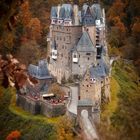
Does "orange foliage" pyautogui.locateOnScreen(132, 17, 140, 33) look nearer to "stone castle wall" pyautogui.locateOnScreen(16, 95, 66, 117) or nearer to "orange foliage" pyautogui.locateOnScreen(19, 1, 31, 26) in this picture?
"orange foliage" pyautogui.locateOnScreen(19, 1, 31, 26)

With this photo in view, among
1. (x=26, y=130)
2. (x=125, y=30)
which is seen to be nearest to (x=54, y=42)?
(x=26, y=130)

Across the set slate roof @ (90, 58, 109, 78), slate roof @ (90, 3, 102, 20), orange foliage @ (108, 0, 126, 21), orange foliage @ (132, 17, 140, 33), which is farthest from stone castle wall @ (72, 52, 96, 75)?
orange foliage @ (108, 0, 126, 21)

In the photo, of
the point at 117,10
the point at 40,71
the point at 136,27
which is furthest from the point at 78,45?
the point at 117,10

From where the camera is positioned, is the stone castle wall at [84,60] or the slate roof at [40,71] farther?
the slate roof at [40,71]

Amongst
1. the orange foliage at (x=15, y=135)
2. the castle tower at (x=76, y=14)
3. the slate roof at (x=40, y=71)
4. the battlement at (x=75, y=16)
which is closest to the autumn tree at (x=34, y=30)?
the battlement at (x=75, y=16)

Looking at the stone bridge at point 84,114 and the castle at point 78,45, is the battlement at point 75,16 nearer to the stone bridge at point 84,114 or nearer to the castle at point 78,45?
the castle at point 78,45

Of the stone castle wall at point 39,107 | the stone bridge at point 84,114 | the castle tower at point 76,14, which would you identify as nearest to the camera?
the stone bridge at point 84,114
